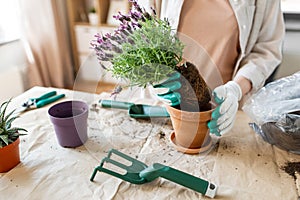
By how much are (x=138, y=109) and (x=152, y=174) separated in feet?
1.06

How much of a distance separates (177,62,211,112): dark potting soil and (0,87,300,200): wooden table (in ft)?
0.44

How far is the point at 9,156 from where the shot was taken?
0.67 m

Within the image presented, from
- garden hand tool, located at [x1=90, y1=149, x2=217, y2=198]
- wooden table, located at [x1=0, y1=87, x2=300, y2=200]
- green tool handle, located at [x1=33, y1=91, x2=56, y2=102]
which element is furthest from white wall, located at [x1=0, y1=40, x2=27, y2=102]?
garden hand tool, located at [x1=90, y1=149, x2=217, y2=198]

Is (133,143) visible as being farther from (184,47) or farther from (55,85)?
(55,85)

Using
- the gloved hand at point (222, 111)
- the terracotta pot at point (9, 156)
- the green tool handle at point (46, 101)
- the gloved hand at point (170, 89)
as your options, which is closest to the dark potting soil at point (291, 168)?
the gloved hand at point (222, 111)

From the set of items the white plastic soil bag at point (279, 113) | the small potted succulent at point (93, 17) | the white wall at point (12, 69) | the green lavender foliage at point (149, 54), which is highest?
the green lavender foliage at point (149, 54)

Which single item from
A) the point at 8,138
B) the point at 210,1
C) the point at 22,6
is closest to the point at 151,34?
the point at 8,138

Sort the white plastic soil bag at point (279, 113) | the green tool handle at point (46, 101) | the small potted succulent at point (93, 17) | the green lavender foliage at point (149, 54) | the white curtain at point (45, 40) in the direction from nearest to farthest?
the green lavender foliage at point (149, 54)
the white plastic soil bag at point (279, 113)
the green tool handle at point (46, 101)
the white curtain at point (45, 40)
the small potted succulent at point (93, 17)

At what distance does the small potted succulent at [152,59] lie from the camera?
580mm

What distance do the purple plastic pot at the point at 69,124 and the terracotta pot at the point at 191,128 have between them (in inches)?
9.7

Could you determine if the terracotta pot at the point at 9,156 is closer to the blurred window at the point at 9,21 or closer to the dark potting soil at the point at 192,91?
the dark potting soil at the point at 192,91

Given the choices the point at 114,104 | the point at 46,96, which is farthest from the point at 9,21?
the point at 114,104

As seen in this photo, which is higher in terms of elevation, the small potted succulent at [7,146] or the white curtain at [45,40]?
the small potted succulent at [7,146]

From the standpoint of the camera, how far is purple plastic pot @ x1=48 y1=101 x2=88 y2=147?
28.5 inches
